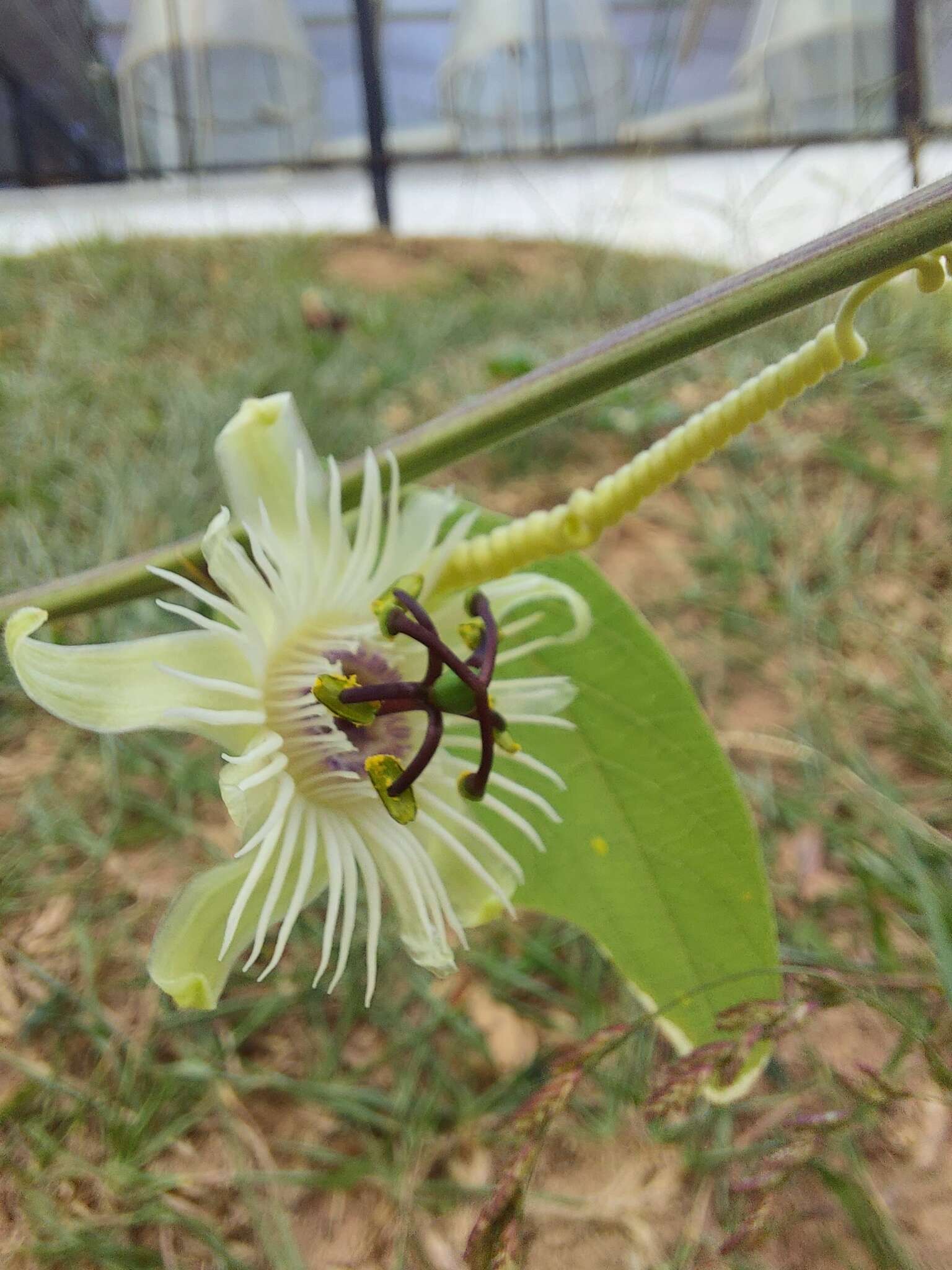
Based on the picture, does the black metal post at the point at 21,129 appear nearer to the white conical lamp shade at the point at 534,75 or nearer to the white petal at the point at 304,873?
A: the white conical lamp shade at the point at 534,75

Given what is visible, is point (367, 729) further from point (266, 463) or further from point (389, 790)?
point (266, 463)

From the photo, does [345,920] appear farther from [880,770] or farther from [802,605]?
[802,605]

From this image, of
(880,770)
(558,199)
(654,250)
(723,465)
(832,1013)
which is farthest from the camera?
(558,199)

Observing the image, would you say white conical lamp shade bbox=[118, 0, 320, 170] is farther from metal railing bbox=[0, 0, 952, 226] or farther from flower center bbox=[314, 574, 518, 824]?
flower center bbox=[314, 574, 518, 824]

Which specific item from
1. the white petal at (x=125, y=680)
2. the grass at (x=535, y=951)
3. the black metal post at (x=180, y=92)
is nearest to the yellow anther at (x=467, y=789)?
the white petal at (x=125, y=680)

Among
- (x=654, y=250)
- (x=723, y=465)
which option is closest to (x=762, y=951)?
(x=723, y=465)

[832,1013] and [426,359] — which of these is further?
[426,359]
